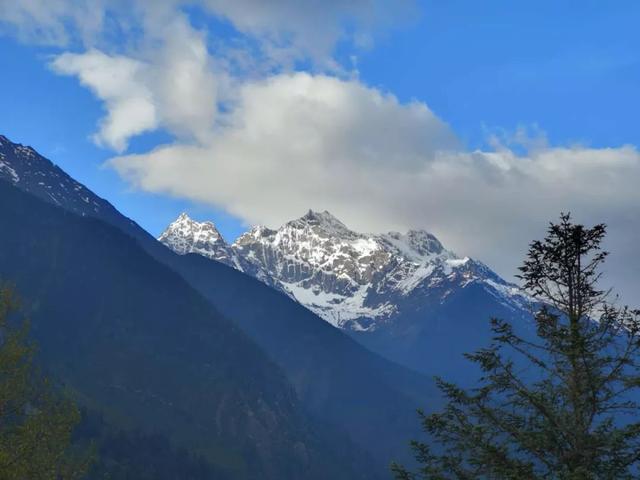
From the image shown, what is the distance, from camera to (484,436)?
26.5 m

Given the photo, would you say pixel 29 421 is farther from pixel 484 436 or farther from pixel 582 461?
pixel 582 461

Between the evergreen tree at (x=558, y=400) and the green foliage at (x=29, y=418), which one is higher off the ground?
the evergreen tree at (x=558, y=400)

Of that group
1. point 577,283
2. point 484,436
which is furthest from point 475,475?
point 577,283

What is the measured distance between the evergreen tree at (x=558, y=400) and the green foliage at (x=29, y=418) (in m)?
14.1

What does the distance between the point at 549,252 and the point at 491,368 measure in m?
5.22

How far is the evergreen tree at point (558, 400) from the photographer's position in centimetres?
2539

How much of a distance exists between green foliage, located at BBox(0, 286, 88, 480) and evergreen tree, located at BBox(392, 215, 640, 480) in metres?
14.1

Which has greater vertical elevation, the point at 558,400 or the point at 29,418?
the point at 558,400

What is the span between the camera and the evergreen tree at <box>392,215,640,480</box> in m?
25.4

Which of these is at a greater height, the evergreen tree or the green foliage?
the evergreen tree

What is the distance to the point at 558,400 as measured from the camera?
1089 inches

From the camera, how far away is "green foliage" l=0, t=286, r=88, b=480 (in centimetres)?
2842

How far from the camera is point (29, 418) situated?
99.7ft

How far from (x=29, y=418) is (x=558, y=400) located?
2182 centimetres
